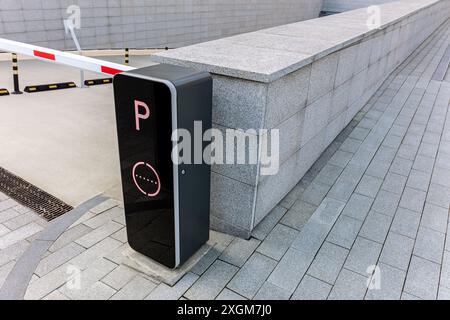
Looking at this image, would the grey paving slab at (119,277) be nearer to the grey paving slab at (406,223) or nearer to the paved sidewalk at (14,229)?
the paved sidewalk at (14,229)

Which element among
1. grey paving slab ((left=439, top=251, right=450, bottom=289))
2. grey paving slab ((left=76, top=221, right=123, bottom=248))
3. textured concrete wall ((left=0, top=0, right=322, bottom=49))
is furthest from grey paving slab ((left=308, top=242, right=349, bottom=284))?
textured concrete wall ((left=0, top=0, right=322, bottom=49))

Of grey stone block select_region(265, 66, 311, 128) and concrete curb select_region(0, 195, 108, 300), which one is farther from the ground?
grey stone block select_region(265, 66, 311, 128)

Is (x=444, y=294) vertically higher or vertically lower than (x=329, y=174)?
lower

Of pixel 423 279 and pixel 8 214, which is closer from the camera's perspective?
pixel 423 279

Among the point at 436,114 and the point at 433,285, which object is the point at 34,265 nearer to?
the point at 433,285

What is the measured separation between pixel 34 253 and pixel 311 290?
7.92 feet

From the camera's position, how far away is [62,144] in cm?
570

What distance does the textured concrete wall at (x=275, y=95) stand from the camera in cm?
297

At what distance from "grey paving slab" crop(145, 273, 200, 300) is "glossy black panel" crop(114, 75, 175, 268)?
0.16 meters

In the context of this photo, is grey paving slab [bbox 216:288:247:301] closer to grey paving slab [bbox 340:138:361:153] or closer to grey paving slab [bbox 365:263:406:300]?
grey paving slab [bbox 365:263:406:300]

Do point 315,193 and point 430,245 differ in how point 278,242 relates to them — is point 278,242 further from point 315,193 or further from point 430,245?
point 430,245

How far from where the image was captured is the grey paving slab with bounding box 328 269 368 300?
112 inches

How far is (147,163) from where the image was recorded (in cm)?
274

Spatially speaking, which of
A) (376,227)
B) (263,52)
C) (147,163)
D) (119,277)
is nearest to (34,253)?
(119,277)
